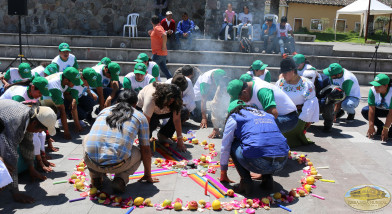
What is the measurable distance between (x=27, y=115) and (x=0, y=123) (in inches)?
11.0

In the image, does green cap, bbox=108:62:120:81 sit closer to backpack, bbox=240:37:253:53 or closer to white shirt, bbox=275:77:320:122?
white shirt, bbox=275:77:320:122

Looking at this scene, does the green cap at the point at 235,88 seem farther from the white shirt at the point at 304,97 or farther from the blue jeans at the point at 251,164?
the white shirt at the point at 304,97

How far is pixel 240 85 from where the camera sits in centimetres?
438

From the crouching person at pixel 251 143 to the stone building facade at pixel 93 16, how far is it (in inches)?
417

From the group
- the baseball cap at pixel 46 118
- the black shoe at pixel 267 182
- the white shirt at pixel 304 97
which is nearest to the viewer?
the baseball cap at pixel 46 118

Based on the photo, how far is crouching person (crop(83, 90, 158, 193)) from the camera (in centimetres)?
382

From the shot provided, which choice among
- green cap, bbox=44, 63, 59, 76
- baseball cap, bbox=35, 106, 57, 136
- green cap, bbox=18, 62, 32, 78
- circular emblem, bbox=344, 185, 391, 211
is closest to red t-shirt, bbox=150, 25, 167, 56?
green cap, bbox=44, 63, 59, 76

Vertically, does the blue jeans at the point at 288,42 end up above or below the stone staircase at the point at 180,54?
above

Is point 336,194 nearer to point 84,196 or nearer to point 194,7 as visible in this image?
point 84,196

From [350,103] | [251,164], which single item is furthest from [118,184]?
[350,103]

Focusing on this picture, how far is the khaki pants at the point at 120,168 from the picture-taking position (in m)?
3.89

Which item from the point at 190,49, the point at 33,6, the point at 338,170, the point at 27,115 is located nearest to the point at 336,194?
the point at 338,170

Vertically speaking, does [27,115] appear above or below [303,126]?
above

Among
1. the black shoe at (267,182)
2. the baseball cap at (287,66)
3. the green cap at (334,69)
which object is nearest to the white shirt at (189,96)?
the baseball cap at (287,66)
